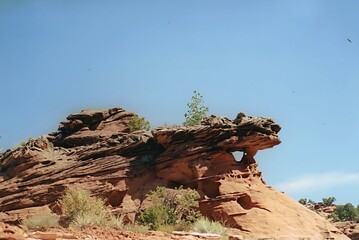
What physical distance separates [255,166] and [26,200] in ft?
40.5

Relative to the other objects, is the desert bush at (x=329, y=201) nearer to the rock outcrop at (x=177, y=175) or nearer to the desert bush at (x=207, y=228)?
the rock outcrop at (x=177, y=175)

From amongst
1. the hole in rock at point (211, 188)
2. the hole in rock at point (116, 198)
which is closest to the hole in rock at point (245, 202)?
the hole in rock at point (211, 188)

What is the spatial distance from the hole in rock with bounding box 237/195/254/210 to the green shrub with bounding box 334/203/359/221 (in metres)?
47.7

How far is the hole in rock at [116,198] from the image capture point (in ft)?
80.8

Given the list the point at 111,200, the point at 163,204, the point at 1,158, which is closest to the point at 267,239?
the point at 163,204

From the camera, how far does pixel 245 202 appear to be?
74.7 feet

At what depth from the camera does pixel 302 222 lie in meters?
22.7

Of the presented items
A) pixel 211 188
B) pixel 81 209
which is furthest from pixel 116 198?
pixel 211 188

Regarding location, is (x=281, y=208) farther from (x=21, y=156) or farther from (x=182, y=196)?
(x=21, y=156)

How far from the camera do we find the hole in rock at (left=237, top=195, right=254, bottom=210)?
22.6 meters

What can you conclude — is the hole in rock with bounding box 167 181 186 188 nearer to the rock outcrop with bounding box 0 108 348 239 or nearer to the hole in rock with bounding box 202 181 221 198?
the rock outcrop with bounding box 0 108 348 239

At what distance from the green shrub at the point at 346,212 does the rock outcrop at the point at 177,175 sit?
45.5m

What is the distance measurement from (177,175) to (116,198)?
3492 millimetres

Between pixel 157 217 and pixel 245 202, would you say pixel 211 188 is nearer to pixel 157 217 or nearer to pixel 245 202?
pixel 245 202
